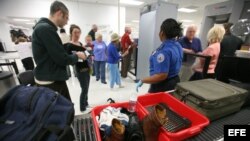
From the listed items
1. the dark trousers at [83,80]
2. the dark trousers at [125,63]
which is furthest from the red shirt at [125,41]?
the dark trousers at [83,80]

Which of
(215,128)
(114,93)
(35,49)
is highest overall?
(35,49)

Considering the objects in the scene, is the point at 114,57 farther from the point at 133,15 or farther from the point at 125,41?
the point at 133,15

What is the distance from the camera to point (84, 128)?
0.81 metres

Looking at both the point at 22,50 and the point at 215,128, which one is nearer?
the point at 215,128

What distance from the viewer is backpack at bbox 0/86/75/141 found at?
1.87 ft

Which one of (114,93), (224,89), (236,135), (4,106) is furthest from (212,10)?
(4,106)

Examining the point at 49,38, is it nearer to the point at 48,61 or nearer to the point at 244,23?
the point at 48,61

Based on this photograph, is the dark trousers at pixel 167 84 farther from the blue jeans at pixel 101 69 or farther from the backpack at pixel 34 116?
the blue jeans at pixel 101 69

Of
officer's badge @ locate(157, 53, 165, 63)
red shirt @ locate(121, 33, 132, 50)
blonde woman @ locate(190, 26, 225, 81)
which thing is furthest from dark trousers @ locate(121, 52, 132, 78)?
officer's badge @ locate(157, 53, 165, 63)

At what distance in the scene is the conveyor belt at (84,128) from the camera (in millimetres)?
742

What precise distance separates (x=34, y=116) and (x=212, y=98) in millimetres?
894

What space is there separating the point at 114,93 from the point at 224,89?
275cm

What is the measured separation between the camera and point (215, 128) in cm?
77

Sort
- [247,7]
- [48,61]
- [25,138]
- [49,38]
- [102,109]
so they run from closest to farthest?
[25,138] → [102,109] → [49,38] → [48,61] → [247,7]
